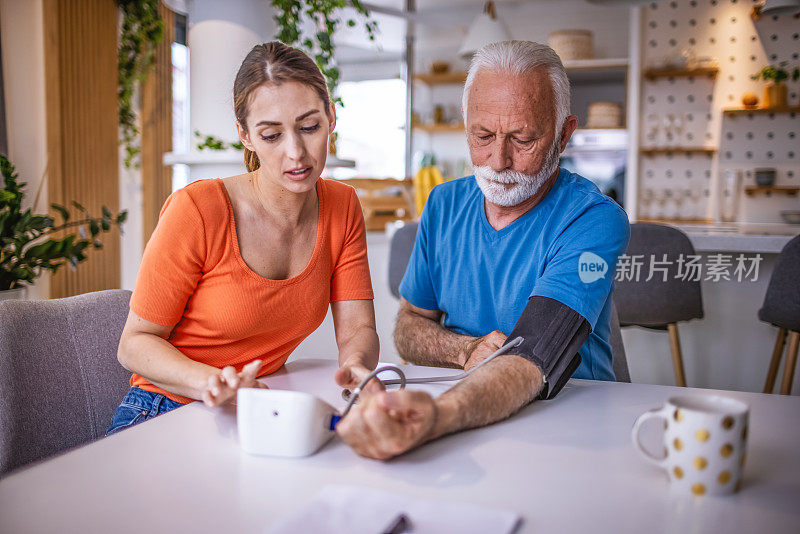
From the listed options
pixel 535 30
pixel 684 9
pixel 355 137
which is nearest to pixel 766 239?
pixel 684 9

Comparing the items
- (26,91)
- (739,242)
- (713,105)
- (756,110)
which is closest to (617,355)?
(739,242)

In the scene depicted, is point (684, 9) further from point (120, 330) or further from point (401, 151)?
point (120, 330)

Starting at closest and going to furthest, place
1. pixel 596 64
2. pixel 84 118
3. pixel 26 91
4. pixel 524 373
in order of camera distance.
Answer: pixel 524 373 → pixel 26 91 → pixel 84 118 → pixel 596 64

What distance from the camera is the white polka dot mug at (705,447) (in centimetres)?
64

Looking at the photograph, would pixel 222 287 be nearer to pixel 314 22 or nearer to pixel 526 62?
pixel 526 62

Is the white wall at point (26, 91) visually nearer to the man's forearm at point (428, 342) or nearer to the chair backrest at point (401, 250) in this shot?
the chair backrest at point (401, 250)

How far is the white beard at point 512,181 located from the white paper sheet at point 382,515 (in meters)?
0.81

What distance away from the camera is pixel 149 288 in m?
1.07

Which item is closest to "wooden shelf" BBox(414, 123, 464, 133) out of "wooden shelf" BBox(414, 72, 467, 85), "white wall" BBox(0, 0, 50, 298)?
"wooden shelf" BBox(414, 72, 467, 85)

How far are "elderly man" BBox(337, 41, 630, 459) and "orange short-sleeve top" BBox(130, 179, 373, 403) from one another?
0.26 meters

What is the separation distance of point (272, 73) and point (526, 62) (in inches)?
19.8

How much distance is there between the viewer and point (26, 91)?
3.19 m

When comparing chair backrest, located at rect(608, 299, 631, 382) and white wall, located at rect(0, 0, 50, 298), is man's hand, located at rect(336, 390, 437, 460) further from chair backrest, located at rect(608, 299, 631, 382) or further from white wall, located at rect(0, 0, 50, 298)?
white wall, located at rect(0, 0, 50, 298)

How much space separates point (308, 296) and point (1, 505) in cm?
65
